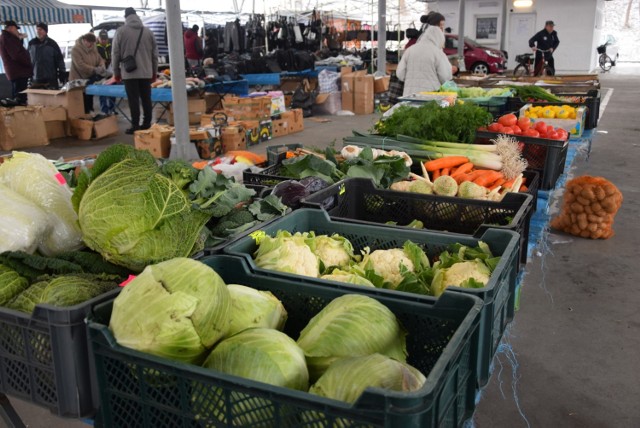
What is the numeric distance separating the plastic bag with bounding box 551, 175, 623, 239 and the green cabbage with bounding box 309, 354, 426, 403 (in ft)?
13.9

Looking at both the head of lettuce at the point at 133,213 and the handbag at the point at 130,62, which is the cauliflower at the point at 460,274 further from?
the handbag at the point at 130,62

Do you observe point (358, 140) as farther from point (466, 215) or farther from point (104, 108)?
point (104, 108)

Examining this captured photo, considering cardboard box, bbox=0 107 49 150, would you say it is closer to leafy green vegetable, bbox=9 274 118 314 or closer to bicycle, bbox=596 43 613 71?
leafy green vegetable, bbox=9 274 118 314

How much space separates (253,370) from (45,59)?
434 inches

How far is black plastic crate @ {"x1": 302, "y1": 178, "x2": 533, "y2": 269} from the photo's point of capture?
223cm

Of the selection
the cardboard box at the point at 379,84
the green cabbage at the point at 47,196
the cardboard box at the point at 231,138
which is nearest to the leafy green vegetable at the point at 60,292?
the green cabbage at the point at 47,196

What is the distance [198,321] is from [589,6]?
26431mm

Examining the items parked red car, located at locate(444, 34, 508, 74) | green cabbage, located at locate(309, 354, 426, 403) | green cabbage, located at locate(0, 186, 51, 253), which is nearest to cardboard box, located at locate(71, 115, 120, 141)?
green cabbage, located at locate(0, 186, 51, 253)

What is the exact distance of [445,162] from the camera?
3293 millimetres

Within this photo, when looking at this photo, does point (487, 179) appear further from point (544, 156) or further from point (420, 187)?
point (544, 156)

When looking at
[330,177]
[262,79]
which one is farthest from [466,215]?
[262,79]

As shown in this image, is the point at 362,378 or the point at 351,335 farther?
the point at 351,335

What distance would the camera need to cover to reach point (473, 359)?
4.17 ft

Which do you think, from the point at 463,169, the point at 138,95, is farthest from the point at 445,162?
the point at 138,95
